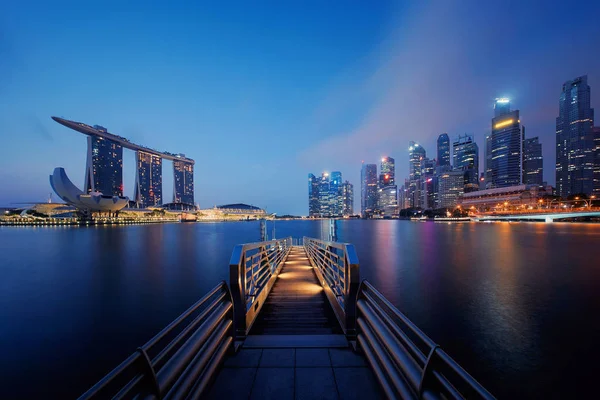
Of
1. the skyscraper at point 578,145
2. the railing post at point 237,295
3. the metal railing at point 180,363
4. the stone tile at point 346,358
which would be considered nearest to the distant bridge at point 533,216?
the skyscraper at point 578,145

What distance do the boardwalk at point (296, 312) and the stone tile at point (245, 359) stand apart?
166cm

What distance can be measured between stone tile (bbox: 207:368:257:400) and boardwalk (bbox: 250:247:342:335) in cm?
212

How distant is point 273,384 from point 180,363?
4.07 feet

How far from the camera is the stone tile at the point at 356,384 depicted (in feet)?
9.43

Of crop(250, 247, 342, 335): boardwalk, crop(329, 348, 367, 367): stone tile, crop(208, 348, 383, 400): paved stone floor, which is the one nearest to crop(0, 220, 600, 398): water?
crop(250, 247, 342, 335): boardwalk

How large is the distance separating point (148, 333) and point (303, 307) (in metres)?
8.85

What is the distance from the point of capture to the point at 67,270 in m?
24.8

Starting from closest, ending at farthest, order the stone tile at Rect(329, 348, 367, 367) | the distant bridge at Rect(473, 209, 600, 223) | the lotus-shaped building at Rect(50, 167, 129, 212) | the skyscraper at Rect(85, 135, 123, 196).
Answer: the stone tile at Rect(329, 348, 367, 367), the distant bridge at Rect(473, 209, 600, 223), the lotus-shaped building at Rect(50, 167, 129, 212), the skyscraper at Rect(85, 135, 123, 196)

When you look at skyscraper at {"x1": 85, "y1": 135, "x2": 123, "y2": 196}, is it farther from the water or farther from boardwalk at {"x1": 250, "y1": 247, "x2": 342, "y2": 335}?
boardwalk at {"x1": 250, "y1": 247, "x2": 342, "y2": 335}

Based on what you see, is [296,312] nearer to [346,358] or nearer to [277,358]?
[277,358]

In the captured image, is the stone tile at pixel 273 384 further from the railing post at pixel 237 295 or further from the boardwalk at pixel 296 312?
the boardwalk at pixel 296 312

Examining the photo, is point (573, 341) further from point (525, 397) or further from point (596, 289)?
point (596, 289)

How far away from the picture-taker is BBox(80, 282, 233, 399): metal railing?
1.77 meters

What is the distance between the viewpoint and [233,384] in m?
3.05
